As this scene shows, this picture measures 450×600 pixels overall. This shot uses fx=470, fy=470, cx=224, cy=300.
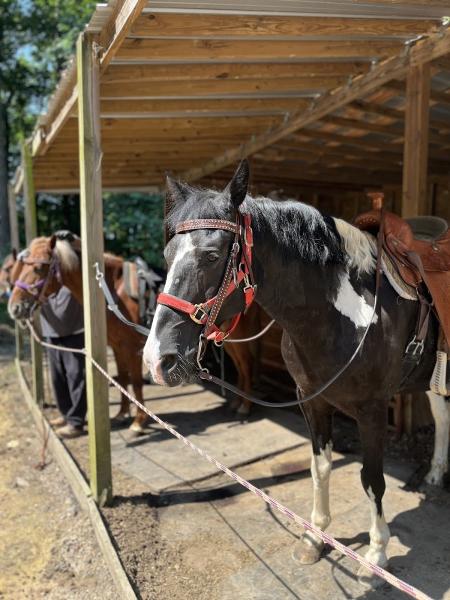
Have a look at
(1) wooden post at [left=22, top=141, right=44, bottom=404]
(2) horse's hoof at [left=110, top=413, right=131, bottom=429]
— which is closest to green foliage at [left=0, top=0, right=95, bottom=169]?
(1) wooden post at [left=22, top=141, right=44, bottom=404]

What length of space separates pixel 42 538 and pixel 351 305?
2.69 meters

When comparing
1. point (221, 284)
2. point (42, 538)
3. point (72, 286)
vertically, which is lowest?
point (42, 538)

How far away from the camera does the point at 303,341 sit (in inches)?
90.6

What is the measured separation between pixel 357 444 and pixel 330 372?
2361 mm

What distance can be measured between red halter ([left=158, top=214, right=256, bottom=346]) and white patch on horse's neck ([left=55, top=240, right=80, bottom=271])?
295cm

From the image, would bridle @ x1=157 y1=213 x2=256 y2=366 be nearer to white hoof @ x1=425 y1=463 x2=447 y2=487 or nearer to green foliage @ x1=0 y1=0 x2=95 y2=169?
white hoof @ x1=425 y1=463 x2=447 y2=487

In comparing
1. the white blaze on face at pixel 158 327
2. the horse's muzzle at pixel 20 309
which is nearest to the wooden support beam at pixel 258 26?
the white blaze on face at pixel 158 327

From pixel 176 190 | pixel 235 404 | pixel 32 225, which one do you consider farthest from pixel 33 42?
pixel 176 190

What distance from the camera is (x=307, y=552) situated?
106 inches

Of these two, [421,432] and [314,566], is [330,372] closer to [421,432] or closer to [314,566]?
[314,566]

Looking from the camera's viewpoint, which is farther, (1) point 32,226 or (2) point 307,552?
(1) point 32,226

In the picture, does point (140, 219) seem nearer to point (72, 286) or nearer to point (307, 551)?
point (72, 286)

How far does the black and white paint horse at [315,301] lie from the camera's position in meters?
1.82

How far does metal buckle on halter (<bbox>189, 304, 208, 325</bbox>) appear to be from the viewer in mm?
1768
